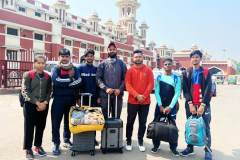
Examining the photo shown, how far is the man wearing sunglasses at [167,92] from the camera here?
530 cm

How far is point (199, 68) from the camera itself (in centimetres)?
513

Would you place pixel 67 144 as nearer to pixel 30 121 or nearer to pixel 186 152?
pixel 30 121

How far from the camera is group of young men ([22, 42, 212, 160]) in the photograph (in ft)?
16.6

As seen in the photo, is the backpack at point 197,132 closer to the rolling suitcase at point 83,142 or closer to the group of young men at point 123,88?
the group of young men at point 123,88

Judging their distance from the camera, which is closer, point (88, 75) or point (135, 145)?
point (88, 75)

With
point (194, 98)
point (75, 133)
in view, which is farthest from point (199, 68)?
point (75, 133)

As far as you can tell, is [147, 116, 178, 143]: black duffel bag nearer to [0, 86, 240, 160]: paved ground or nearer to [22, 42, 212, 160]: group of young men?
[22, 42, 212, 160]: group of young men

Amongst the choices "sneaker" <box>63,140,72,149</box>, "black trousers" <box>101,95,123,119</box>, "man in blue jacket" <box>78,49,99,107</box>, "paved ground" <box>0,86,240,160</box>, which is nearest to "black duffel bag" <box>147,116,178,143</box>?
"paved ground" <box>0,86,240,160</box>

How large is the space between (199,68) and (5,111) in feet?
23.3

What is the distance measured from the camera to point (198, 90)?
16.7ft

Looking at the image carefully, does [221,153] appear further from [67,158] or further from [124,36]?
[124,36]

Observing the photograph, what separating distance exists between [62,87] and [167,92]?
1.85 meters

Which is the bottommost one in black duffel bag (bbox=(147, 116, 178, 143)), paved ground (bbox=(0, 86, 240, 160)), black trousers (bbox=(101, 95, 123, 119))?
paved ground (bbox=(0, 86, 240, 160))

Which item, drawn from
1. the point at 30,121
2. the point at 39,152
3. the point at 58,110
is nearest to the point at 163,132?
the point at 58,110
